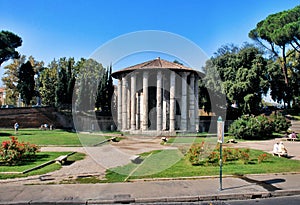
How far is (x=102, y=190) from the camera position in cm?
890

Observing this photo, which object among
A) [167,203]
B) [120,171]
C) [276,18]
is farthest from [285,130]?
[167,203]

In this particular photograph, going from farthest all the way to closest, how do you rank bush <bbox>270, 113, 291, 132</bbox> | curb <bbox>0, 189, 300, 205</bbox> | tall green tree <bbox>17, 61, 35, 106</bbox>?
tall green tree <bbox>17, 61, 35, 106</bbox>, bush <bbox>270, 113, 291, 132</bbox>, curb <bbox>0, 189, 300, 205</bbox>

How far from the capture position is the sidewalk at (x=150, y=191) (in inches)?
315

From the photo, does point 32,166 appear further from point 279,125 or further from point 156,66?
point 279,125

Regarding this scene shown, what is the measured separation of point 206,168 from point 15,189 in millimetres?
7751

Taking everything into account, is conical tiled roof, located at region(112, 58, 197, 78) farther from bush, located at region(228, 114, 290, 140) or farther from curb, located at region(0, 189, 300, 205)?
curb, located at region(0, 189, 300, 205)

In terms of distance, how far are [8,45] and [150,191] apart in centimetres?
4748

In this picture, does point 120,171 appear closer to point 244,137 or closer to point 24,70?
point 244,137

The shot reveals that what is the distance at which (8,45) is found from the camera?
47.1m

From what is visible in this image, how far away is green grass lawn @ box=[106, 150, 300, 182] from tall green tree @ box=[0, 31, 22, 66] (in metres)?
41.8

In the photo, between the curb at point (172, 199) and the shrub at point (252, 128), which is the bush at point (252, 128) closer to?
the shrub at point (252, 128)

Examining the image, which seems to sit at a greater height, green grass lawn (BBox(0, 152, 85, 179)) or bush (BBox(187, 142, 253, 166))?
bush (BBox(187, 142, 253, 166))

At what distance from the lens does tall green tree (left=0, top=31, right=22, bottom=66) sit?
45.6m

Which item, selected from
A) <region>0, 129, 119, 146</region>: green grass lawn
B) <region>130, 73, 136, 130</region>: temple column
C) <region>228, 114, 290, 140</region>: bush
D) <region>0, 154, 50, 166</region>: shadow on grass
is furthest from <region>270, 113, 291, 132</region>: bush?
<region>0, 154, 50, 166</region>: shadow on grass
